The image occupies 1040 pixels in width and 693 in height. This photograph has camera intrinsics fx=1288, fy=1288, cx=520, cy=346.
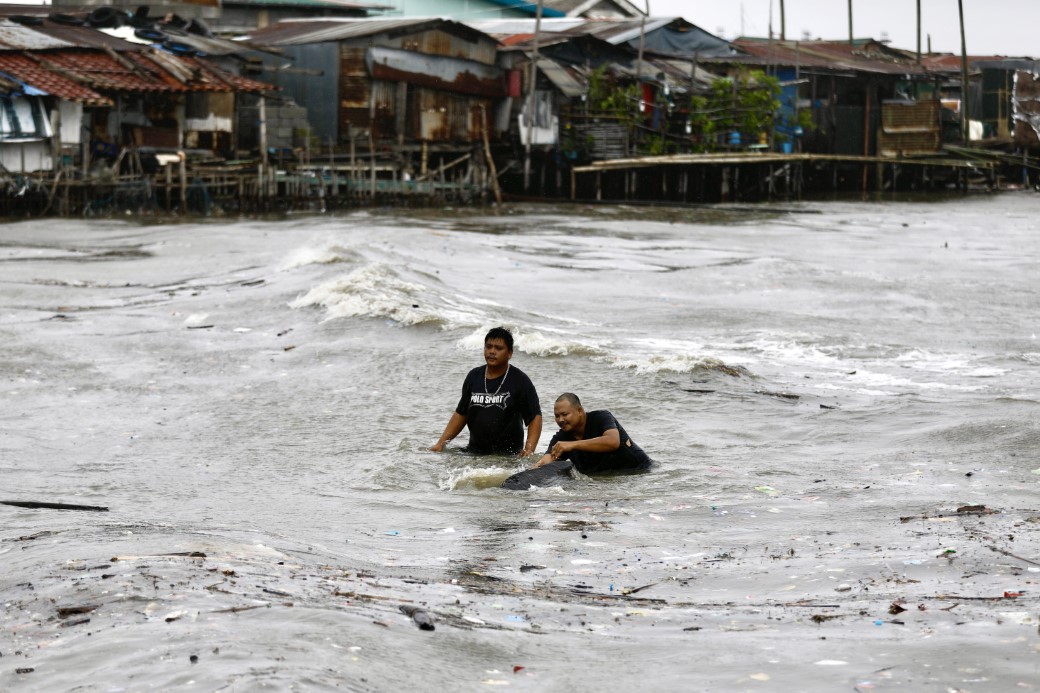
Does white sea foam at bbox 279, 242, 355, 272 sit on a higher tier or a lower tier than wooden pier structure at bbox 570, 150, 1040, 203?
lower

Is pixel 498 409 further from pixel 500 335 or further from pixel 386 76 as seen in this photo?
pixel 386 76

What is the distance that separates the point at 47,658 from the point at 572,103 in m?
40.9

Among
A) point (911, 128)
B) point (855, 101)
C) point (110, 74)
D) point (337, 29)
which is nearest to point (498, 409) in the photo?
point (110, 74)

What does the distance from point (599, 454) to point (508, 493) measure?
72 cm

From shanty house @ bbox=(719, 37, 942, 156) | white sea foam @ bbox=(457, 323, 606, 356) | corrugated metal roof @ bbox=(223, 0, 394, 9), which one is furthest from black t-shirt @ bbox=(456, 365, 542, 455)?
shanty house @ bbox=(719, 37, 942, 156)

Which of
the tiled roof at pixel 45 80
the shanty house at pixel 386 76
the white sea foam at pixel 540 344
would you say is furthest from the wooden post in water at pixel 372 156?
the white sea foam at pixel 540 344

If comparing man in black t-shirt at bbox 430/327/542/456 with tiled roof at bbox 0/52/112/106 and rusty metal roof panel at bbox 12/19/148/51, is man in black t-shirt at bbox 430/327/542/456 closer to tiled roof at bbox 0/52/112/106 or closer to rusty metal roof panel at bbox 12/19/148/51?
tiled roof at bbox 0/52/112/106

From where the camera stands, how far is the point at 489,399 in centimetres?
904

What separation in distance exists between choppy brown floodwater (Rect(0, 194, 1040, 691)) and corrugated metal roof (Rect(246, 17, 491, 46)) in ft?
60.4

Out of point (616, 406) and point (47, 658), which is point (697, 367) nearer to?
point (616, 406)

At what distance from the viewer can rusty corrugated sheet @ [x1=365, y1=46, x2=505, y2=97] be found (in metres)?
39.3

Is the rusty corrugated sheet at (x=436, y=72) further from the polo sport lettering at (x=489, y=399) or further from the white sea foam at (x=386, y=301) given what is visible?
the polo sport lettering at (x=489, y=399)

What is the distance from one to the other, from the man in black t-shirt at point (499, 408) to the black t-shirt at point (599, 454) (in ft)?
1.02

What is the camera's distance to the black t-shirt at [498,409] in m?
8.95
